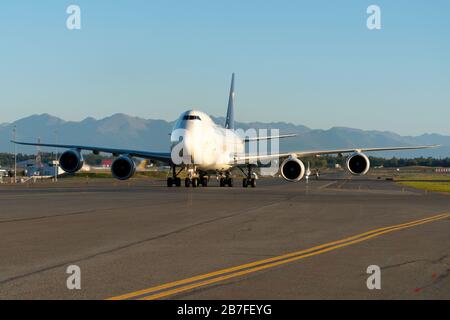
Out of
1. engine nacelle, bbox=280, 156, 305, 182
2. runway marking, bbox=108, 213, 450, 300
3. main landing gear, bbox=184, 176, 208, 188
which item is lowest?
runway marking, bbox=108, 213, 450, 300

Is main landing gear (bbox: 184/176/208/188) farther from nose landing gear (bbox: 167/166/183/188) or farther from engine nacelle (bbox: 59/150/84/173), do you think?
engine nacelle (bbox: 59/150/84/173)

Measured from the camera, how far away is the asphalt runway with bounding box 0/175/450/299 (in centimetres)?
929

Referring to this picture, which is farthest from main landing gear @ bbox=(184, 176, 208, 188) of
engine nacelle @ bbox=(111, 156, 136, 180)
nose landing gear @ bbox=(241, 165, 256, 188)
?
engine nacelle @ bbox=(111, 156, 136, 180)

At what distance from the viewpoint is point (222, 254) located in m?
12.9

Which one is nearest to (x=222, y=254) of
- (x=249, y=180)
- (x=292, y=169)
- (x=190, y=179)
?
(x=292, y=169)

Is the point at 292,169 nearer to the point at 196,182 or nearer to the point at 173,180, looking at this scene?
the point at 196,182

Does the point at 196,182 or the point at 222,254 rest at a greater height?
the point at 196,182

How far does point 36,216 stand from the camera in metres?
21.8

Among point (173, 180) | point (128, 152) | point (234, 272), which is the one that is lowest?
point (234, 272)

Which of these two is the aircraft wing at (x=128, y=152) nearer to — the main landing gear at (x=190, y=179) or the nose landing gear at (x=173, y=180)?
the main landing gear at (x=190, y=179)

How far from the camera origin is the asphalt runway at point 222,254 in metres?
9.29
